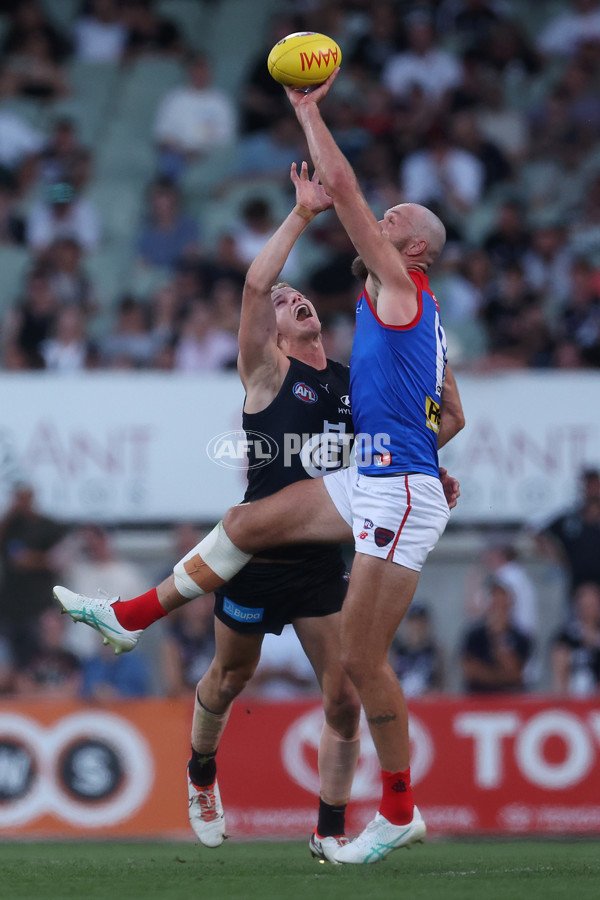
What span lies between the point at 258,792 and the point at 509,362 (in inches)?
179

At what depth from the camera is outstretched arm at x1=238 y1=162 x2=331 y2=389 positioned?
6.68m

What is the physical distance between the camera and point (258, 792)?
33.8ft

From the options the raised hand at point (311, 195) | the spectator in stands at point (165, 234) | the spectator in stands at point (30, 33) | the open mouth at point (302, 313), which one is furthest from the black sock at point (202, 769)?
the spectator in stands at point (30, 33)

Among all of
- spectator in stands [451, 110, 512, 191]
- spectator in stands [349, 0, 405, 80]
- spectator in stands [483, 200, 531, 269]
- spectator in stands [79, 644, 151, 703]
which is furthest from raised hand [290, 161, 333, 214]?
spectator in stands [349, 0, 405, 80]

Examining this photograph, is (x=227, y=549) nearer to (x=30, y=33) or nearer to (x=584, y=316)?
(x=584, y=316)

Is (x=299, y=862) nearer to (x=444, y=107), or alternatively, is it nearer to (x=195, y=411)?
(x=195, y=411)

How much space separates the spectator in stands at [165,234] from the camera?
14.6 meters

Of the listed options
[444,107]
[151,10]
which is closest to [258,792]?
[444,107]

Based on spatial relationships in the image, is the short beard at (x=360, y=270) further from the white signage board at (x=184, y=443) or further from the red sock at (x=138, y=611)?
the white signage board at (x=184, y=443)

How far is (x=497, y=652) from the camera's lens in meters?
11.2

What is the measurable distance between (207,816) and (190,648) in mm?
3744

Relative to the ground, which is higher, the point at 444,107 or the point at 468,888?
the point at 444,107

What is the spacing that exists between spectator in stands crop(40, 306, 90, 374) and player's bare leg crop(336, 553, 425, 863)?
670 centimetres

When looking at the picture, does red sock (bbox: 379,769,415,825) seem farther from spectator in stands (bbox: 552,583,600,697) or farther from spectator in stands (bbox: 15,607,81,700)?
spectator in stands (bbox: 15,607,81,700)
